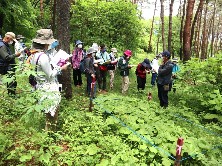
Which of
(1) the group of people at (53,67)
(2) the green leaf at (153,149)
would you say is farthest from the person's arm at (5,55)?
(2) the green leaf at (153,149)

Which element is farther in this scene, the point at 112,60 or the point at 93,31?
the point at 93,31

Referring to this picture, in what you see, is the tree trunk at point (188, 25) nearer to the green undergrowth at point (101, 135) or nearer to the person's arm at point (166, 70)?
the green undergrowth at point (101, 135)

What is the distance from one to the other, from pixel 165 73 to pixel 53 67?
4477mm

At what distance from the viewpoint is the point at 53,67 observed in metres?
4.50

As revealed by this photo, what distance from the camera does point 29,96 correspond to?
11.7ft

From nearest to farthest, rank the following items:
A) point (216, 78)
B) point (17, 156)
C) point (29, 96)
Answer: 1. point (29, 96)
2. point (17, 156)
3. point (216, 78)

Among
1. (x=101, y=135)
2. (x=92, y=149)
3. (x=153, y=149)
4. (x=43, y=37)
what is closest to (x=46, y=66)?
(x=43, y=37)

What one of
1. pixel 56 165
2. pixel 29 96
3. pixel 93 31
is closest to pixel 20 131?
pixel 56 165

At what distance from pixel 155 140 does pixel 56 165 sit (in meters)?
2.24

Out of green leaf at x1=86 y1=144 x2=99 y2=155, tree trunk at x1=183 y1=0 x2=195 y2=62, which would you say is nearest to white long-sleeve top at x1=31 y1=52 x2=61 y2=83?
green leaf at x1=86 y1=144 x2=99 y2=155

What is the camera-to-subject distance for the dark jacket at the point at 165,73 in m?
8.02

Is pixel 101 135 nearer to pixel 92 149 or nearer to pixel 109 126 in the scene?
pixel 109 126

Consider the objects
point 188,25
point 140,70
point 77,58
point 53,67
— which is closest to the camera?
point 53,67

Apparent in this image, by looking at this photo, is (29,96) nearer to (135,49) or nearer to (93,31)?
(93,31)
